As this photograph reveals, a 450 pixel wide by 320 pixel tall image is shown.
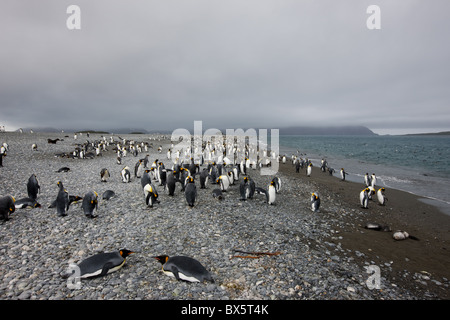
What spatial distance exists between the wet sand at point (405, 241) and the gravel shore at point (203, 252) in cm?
9

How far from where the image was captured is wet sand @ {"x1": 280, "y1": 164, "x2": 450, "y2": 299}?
588 cm

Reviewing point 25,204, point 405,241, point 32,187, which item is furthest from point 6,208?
point 405,241

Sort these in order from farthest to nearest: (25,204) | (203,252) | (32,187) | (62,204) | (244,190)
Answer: (244,190), (32,187), (25,204), (62,204), (203,252)

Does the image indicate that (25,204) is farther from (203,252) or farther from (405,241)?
(405,241)

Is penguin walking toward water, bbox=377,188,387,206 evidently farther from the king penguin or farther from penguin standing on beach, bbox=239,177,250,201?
the king penguin

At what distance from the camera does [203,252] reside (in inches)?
225

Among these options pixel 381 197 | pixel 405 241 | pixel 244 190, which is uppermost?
pixel 244 190

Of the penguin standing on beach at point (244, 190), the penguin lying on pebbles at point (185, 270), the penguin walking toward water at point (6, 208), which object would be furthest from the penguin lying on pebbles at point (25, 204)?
the penguin standing on beach at point (244, 190)

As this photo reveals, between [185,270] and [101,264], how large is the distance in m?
1.65
